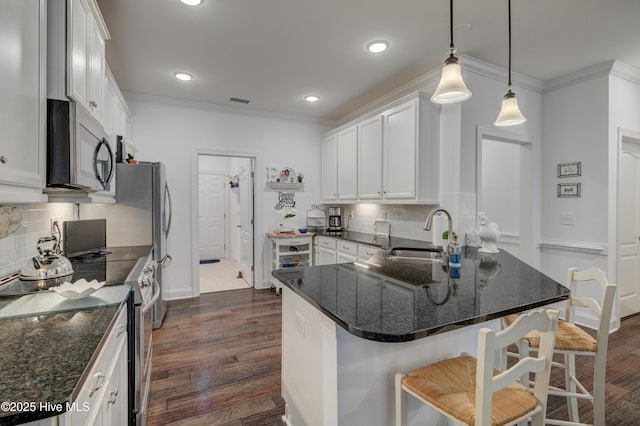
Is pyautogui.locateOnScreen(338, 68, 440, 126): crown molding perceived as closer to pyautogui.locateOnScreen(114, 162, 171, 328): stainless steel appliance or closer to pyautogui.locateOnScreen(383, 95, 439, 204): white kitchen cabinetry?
pyautogui.locateOnScreen(383, 95, 439, 204): white kitchen cabinetry

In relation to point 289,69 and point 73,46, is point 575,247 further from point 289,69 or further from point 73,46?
point 73,46

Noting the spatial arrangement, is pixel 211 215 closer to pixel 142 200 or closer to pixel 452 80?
pixel 142 200

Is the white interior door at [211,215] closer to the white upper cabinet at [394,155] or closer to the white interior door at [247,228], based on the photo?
the white interior door at [247,228]

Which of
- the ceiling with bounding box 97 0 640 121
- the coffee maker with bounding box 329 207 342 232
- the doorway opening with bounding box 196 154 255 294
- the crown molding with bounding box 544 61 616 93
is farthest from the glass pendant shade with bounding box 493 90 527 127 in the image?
the doorway opening with bounding box 196 154 255 294

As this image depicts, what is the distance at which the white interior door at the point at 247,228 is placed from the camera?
4867mm

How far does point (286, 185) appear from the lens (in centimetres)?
491

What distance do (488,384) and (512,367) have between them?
0.12m

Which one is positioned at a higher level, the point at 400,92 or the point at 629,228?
the point at 400,92

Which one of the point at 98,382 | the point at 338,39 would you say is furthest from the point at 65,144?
the point at 338,39

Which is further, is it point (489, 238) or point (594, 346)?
point (489, 238)

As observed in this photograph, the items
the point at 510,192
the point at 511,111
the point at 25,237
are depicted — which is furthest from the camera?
the point at 510,192

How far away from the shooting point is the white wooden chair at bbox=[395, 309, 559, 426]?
3.14 feet

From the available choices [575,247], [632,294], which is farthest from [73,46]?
[632,294]

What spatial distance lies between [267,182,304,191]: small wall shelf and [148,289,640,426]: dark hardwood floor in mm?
1934
